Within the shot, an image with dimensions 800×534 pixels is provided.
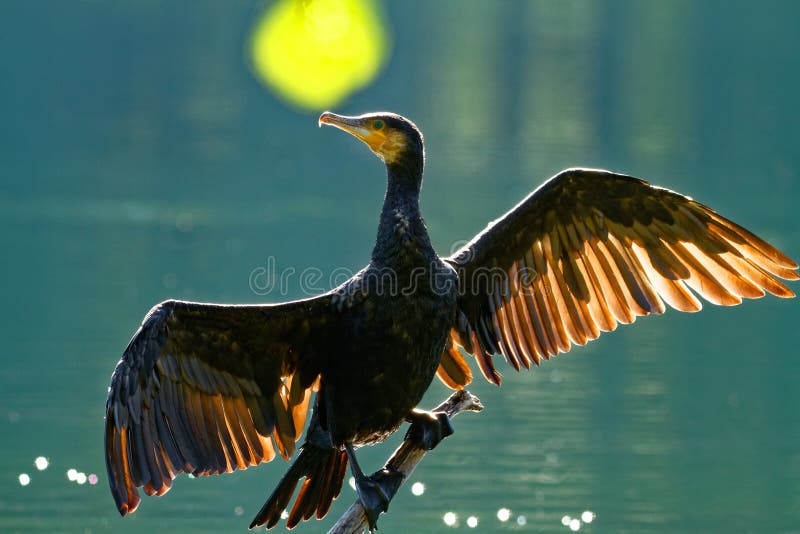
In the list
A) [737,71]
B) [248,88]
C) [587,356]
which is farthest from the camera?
[737,71]

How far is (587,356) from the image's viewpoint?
15000 millimetres

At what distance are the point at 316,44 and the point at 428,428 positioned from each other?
35521mm

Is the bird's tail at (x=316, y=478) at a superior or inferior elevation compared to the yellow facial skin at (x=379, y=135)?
inferior

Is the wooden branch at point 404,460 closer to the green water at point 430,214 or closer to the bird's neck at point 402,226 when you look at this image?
the bird's neck at point 402,226

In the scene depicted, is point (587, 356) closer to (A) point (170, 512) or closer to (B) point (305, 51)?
(A) point (170, 512)

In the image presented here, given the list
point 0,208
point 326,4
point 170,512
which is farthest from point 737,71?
point 170,512

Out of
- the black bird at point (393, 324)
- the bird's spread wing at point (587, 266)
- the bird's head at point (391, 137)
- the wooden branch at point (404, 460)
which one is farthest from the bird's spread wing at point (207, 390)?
the bird's spread wing at point (587, 266)

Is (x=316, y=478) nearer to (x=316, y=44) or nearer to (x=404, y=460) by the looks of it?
(x=404, y=460)

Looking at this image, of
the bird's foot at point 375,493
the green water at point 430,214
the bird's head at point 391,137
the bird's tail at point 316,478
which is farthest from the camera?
the green water at point 430,214

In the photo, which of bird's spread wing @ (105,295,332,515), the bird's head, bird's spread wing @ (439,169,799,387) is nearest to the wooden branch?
bird's spread wing @ (439,169,799,387)

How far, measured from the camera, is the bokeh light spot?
37.2 meters

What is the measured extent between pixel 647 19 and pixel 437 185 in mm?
19682

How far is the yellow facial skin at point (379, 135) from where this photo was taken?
618cm

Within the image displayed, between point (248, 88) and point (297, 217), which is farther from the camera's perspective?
point (248, 88)
